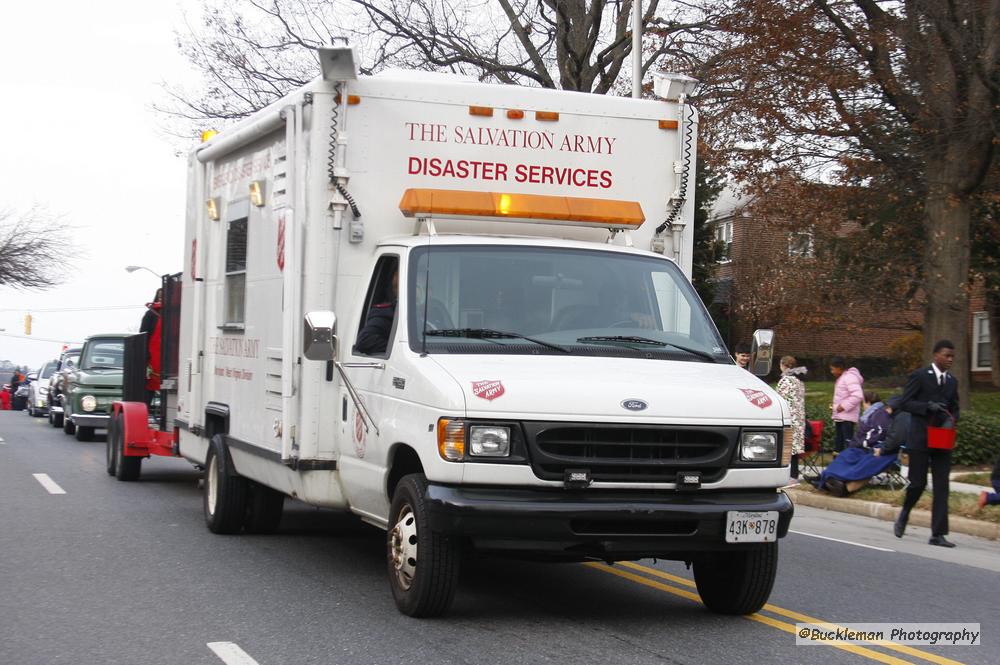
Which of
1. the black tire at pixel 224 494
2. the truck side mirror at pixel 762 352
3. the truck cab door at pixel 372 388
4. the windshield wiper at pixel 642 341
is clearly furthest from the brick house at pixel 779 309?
the truck cab door at pixel 372 388

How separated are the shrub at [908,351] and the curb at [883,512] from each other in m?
21.8

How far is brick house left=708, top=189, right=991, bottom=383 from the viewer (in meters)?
32.8

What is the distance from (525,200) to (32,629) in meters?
4.01

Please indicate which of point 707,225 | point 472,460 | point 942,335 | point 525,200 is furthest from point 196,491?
point 707,225

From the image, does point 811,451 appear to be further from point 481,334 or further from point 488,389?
point 488,389

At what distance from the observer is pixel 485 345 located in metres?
7.53

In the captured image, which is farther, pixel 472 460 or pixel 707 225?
pixel 707 225

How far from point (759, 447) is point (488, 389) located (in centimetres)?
157

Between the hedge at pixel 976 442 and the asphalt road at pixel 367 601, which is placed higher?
the hedge at pixel 976 442

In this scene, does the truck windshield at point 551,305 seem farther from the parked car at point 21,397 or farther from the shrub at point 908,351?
the parked car at point 21,397

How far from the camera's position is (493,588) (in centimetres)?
852

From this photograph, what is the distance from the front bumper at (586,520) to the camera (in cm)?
673

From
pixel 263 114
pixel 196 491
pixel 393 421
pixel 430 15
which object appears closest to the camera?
pixel 393 421

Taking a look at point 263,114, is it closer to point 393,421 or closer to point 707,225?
point 393,421
